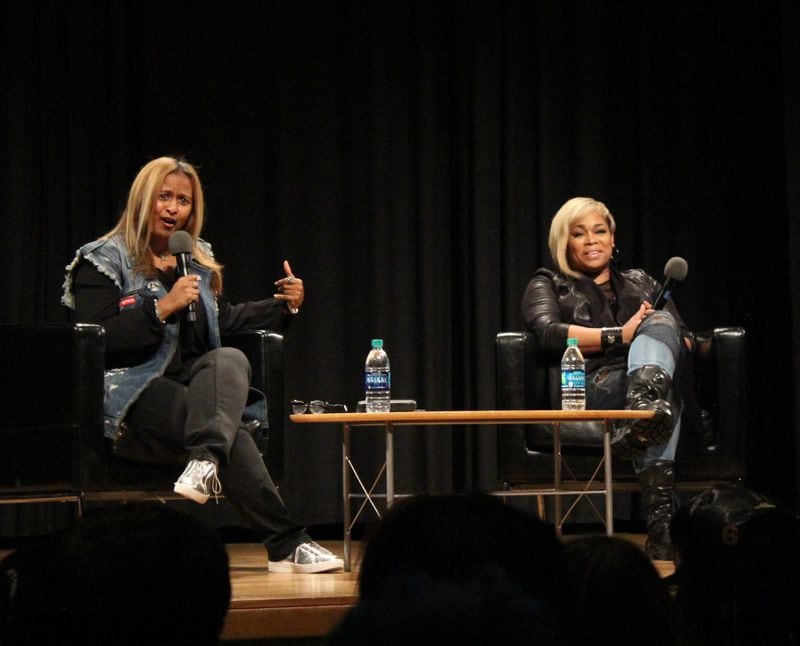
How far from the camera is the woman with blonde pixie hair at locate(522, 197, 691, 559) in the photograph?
317cm

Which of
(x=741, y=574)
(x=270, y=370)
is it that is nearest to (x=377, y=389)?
(x=270, y=370)

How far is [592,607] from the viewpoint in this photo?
0.97 metres

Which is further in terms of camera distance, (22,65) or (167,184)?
(22,65)

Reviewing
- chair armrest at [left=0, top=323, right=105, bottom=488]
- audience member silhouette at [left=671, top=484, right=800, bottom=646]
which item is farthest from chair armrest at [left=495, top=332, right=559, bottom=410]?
audience member silhouette at [left=671, top=484, right=800, bottom=646]

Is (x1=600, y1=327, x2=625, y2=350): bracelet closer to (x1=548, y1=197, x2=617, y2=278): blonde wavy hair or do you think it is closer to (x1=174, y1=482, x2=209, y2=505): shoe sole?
(x1=548, y1=197, x2=617, y2=278): blonde wavy hair

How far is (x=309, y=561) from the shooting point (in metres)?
2.82

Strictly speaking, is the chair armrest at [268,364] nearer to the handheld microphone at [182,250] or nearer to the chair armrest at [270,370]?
the chair armrest at [270,370]

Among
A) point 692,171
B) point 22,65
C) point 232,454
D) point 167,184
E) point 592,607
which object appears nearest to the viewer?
point 592,607

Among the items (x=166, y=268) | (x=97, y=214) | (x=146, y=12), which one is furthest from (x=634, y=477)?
(x=146, y=12)

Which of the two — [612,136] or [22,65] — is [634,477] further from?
[22,65]

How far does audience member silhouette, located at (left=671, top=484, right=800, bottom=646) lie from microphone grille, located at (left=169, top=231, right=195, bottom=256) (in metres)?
2.13

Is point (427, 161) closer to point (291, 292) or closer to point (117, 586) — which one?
point (291, 292)

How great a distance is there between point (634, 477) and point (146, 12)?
8.09 feet

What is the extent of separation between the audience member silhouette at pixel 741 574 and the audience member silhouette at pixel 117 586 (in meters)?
0.43
